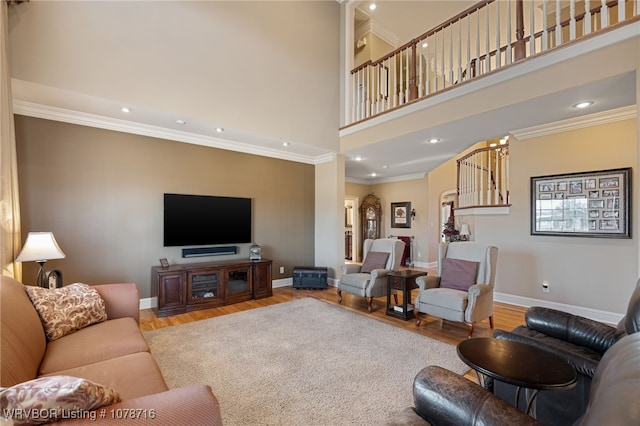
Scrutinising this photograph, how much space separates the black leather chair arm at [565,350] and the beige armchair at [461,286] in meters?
0.95

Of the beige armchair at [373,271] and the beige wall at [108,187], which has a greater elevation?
the beige wall at [108,187]

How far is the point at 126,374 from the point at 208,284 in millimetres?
2877

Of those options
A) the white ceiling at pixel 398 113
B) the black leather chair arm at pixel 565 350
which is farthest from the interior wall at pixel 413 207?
the black leather chair arm at pixel 565 350

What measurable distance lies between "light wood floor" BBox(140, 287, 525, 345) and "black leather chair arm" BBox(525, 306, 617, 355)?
3.40 ft

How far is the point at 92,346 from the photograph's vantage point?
71.8 inches

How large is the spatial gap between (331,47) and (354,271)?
13.7 feet

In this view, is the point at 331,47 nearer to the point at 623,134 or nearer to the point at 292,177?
the point at 292,177

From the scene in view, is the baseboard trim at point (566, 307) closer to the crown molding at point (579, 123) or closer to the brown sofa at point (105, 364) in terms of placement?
the crown molding at point (579, 123)

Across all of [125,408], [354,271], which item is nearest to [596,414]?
[125,408]

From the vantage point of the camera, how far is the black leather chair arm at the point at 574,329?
1.88m

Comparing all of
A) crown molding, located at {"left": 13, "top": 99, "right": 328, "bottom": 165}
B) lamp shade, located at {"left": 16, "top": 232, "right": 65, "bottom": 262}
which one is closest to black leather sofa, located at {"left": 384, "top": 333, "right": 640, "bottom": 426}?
lamp shade, located at {"left": 16, "top": 232, "right": 65, "bottom": 262}

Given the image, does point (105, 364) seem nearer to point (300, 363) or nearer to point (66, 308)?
point (66, 308)

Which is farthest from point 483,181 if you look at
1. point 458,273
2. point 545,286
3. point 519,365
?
point 519,365

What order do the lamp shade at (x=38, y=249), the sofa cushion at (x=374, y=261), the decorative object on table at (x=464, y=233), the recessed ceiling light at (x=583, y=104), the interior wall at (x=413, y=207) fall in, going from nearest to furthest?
the lamp shade at (x=38, y=249) → the recessed ceiling light at (x=583, y=104) → the sofa cushion at (x=374, y=261) → the decorative object on table at (x=464, y=233) → the interior wall at (x=413, y=207)
